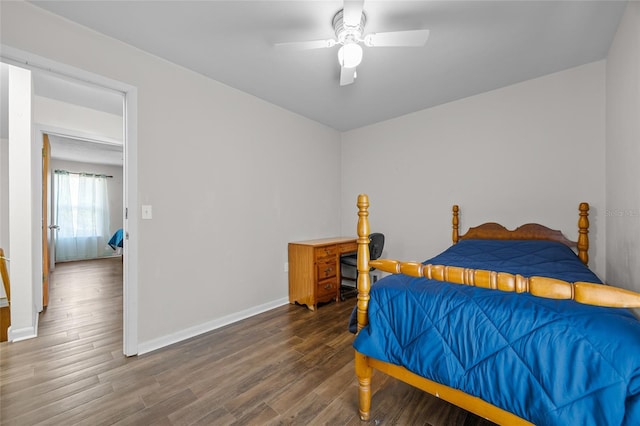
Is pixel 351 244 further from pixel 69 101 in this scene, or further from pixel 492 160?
pixel 69 101

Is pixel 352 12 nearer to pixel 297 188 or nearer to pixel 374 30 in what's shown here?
pixel 374 30

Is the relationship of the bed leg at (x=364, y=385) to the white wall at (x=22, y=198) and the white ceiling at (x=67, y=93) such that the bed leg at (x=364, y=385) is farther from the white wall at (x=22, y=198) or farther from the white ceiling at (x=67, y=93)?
the white wall at (x=22, y=198)

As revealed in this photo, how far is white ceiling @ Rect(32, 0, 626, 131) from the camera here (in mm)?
1720

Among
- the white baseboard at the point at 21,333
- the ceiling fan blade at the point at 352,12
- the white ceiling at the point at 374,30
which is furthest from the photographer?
the white baseboard at the point at 21,333

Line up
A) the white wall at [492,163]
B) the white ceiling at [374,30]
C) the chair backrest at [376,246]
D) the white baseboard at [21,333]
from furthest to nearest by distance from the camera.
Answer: the chair backrest at [376,246] → the white wall at [492,163] → the white baseboard at [21,333] → the white ceiling at [374,30]

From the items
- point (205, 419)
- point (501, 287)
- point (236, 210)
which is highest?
point (236, 210)

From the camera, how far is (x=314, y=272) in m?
3.06

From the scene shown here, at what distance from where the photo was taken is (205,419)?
1.46m

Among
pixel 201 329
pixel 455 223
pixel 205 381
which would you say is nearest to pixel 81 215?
pixel 201 329

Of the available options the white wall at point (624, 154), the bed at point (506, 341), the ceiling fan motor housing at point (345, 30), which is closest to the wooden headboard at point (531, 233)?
the white wall at point (624, 154)

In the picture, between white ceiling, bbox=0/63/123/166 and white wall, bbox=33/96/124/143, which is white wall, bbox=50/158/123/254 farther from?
white wall, bbox=33/96/124/143

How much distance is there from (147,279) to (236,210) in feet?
3.38

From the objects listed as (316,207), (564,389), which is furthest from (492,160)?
(564,389)

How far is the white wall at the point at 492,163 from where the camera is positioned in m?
2.42
